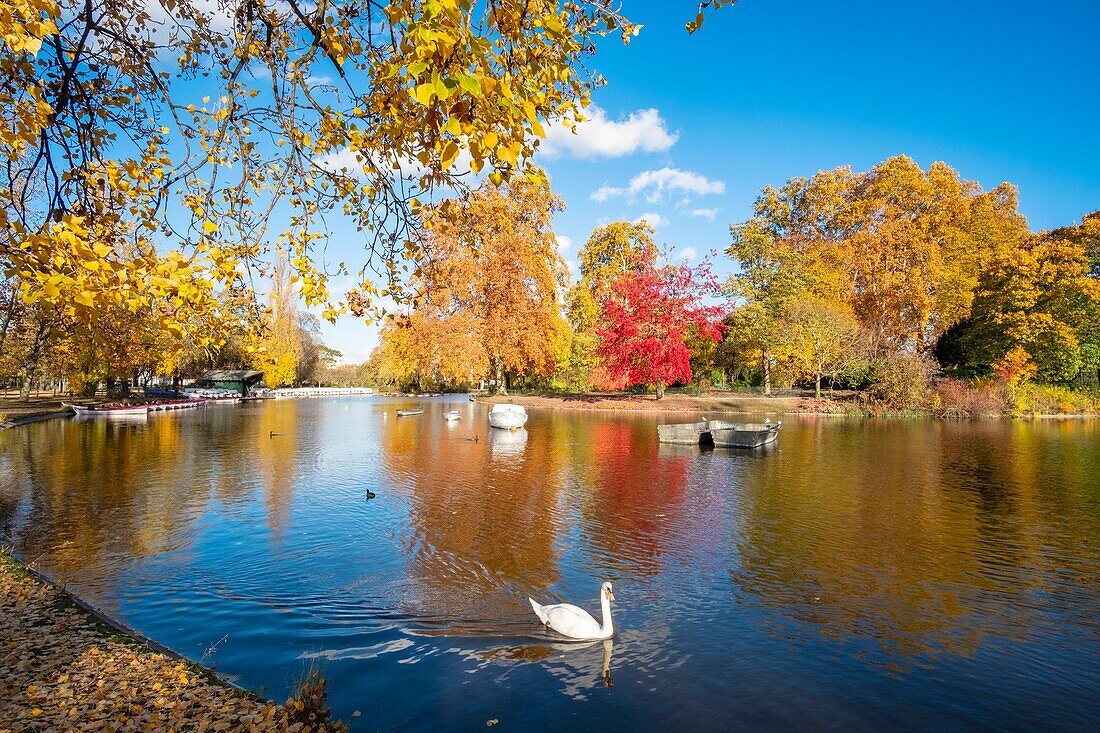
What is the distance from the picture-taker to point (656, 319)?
40656 millimetres

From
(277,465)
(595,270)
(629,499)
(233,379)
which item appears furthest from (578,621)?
(233,379)

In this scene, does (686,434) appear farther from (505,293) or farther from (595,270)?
(595,270)

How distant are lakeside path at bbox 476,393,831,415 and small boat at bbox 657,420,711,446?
14.9 m

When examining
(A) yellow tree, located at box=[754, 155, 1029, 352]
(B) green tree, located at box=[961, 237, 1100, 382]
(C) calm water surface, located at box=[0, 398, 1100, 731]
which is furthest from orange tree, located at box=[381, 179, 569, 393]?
(B) green tree, located at box=[961, 237, 1100, 382]

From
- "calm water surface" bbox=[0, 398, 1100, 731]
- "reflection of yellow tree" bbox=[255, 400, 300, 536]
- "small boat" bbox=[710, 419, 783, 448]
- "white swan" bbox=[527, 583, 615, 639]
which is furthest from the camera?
"small boat" bbox=[710, 419, 783, 448]

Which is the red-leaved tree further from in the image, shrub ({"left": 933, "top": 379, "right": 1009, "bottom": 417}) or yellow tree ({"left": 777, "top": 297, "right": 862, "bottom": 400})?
shrub ({"left": 933, "top": 379, "right": 1009, "bottom": 417})

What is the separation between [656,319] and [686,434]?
17646 millimetres

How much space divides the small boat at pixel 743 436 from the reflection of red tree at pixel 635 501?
252 centimetres

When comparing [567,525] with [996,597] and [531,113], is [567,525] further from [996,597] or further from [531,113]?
[531,113]

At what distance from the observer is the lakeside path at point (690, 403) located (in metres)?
39.5

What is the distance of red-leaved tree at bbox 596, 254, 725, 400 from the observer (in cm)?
4006

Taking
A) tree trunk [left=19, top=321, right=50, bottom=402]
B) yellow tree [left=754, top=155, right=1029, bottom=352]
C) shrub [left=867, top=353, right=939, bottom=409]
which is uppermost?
yellow tree [left=754, top=155, right=1029, bottom=352]

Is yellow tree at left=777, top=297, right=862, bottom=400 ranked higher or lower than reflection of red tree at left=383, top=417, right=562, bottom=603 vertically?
higher

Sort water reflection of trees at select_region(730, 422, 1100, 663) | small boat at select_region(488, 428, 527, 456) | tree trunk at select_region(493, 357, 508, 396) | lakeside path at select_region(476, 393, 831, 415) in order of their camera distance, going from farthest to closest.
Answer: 1. tree trunk at select_region(493, 357, 508, 396)
2. lakeside path at select_region(476, 393, 831, 415)
3. small boat at select_region(488, 428, 527, 456)
4. water reflection of trees at select_region(730, 422, 1100, 663)
